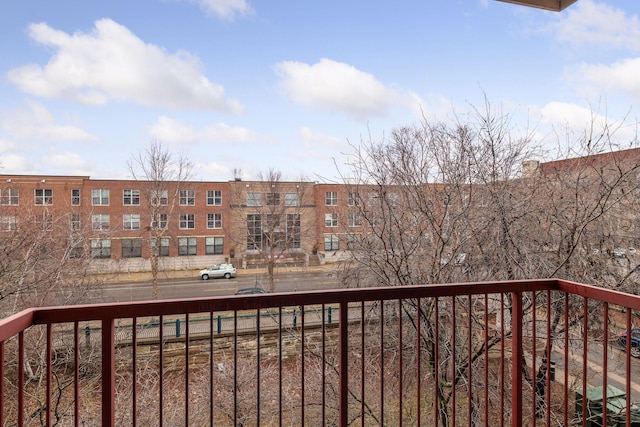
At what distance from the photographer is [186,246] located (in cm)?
1969

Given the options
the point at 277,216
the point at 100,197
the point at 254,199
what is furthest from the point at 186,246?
the point at 277,216

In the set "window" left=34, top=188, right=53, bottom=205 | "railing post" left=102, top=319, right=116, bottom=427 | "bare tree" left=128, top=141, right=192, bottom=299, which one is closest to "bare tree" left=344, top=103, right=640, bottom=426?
"railing post" left=102, top=319, right=116, bottom=427

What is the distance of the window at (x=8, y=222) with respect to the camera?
731 cm

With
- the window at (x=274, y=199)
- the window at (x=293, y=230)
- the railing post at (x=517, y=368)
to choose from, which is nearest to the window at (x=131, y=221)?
the window at (x=274, y=199)

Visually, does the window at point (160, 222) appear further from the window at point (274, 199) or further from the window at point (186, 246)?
the window at point (274, 199)

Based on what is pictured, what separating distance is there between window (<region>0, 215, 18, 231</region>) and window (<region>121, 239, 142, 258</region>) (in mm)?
10085

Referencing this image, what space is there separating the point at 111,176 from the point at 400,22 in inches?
645

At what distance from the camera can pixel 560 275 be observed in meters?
4.73

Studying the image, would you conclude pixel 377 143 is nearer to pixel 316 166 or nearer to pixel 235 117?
pixel 316 166

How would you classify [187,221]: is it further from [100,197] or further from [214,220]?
[100,197]

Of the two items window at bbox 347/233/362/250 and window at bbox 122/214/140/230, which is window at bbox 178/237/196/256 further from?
window at bbox 347/233/362/250

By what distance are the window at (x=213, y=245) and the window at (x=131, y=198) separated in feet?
13.0

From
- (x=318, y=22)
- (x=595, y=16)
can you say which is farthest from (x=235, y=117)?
(x=595, y=16)

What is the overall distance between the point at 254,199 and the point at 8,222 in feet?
39.4
